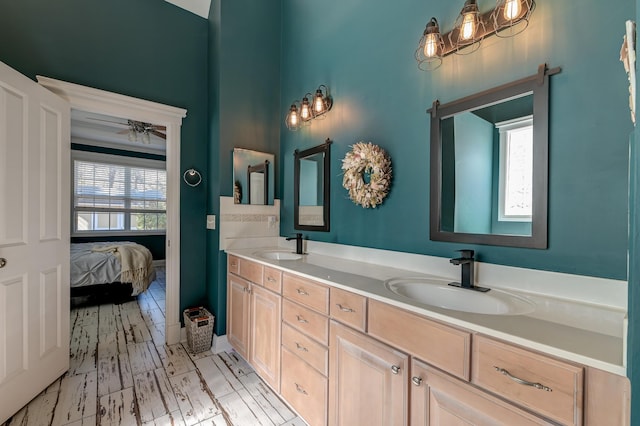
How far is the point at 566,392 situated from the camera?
73cm

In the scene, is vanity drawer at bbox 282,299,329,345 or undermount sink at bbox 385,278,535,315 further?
vanity drawer at bbox 282,299,329,345

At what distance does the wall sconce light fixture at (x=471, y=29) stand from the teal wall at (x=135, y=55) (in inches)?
87.2

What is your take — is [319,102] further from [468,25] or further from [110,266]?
[110,266]

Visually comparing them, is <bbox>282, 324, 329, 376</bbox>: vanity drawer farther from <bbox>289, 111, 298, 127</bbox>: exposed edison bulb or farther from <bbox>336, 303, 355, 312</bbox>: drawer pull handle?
<bbox>289, 111, 298, 127</bbox>: exposed edison bulb

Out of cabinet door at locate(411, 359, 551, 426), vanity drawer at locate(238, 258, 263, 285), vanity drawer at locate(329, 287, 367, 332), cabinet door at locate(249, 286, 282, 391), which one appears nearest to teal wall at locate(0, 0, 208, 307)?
vanity drawer at locate(238, 258, 263, 285)

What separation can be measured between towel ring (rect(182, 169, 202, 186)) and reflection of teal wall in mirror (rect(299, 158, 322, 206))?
1048 mm

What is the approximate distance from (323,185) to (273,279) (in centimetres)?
90

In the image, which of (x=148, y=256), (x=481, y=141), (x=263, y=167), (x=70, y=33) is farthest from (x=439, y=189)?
(x=148, y=256)

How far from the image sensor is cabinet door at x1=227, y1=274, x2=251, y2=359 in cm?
223

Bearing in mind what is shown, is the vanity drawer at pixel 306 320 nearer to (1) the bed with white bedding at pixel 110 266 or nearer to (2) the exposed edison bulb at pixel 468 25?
(2) the exposed edison bulb at pixel 468 25

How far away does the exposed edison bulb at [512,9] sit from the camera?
1259 mm

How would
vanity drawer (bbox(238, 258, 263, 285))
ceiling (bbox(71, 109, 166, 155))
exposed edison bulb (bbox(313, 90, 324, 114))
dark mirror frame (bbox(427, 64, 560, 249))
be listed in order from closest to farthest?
1. dark mirror frame (bbox(427, 64, 560, 249))
2. vanity drawer (bbox(238, 258, 263, 285))
3. exposed edison bulb (bbox(313, 90, 324, 114))
4. ceiling (bbox(71, 109, 166, 155))

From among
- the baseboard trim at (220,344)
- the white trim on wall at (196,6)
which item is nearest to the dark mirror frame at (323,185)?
the baseboard trim at (220,344)

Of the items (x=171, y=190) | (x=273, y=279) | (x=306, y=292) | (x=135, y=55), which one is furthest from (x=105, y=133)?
(x=306, y=292)
